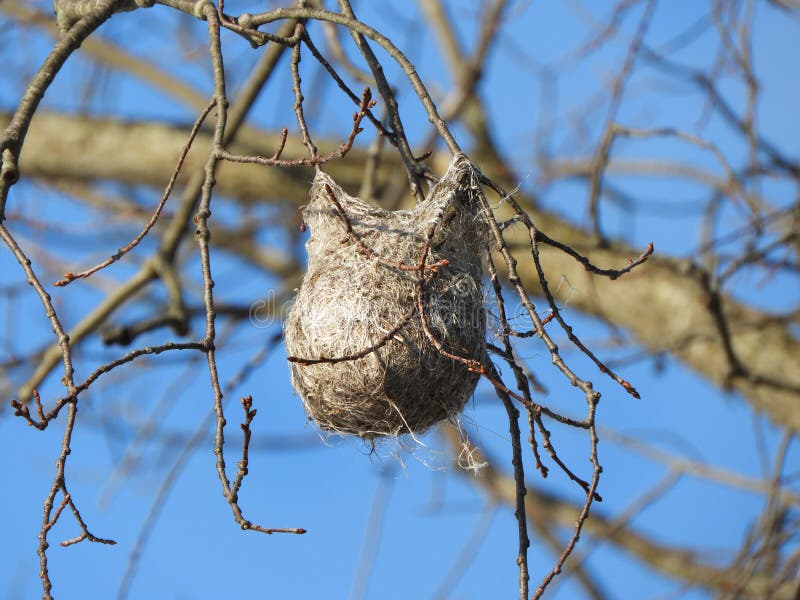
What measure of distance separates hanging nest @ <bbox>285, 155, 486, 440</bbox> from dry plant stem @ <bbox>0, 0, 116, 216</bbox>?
0.67m

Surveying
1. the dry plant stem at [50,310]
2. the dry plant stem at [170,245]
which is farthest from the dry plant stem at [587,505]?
the dry plant stem at [170,245]

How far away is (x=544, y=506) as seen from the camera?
5820mm

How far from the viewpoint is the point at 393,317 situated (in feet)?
7.22

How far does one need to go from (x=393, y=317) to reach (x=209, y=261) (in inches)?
18.7

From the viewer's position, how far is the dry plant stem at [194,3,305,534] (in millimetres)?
1812

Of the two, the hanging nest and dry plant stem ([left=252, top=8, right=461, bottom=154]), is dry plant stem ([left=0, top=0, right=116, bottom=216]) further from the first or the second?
the hanging nest

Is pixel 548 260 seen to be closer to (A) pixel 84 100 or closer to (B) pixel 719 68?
(B) pixel 719 68

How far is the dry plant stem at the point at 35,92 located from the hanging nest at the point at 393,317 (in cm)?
67

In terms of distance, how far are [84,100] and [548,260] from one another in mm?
3302

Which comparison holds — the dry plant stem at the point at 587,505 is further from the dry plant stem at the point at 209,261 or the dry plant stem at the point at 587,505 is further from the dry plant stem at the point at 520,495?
the dry plant stem at the point at 209,261

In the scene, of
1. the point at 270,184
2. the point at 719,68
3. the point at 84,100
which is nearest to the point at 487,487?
the point at 270,184

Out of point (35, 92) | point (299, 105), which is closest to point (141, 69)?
point (35, 92)

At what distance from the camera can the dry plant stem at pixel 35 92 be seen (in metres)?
2.11

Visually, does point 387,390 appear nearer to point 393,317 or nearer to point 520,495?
point 393,317
